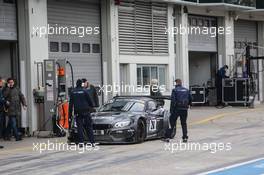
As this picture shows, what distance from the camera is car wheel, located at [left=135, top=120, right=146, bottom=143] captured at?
1698 cm

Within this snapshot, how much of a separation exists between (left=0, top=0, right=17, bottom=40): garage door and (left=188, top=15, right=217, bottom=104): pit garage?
12.9 m

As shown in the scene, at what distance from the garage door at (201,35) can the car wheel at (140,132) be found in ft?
52.0

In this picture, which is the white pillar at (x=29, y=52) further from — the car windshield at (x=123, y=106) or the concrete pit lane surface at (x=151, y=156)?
the car windshield at (x=123, y=106)

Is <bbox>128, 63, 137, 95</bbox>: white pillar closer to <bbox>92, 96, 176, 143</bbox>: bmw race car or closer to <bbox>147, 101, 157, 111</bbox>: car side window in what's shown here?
<bbox>92, 96, 176, 143</bbox>: bmw race car

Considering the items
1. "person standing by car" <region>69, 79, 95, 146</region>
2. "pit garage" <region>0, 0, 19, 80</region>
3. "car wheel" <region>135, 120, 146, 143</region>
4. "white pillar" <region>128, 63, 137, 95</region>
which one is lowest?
"car wheel" <region>135, 120, 146, 143</region>

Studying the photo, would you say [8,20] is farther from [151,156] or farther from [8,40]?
[151,156]

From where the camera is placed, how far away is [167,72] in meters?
29.9

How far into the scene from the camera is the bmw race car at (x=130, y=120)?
656 inches

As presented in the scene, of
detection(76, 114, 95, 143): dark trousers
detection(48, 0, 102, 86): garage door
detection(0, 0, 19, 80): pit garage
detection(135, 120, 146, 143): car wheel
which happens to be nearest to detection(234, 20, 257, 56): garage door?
detection(48, 0, 102, 86): garage door

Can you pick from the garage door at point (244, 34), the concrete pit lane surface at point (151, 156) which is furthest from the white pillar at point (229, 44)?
the concrete pit lane surface at point (151, 156)

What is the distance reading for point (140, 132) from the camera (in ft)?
56.2

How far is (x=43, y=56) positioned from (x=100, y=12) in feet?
15.3

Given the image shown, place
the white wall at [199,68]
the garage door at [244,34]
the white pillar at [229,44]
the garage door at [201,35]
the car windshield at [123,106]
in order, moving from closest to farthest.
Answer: the car windshield at [123,106] < the garage door at [201,35] < the white pillar at [229,44] < the white wall at [199,68] < the garage door at [244,34]

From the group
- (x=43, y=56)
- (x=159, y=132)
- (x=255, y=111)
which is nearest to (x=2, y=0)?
(x=43, y=56)
